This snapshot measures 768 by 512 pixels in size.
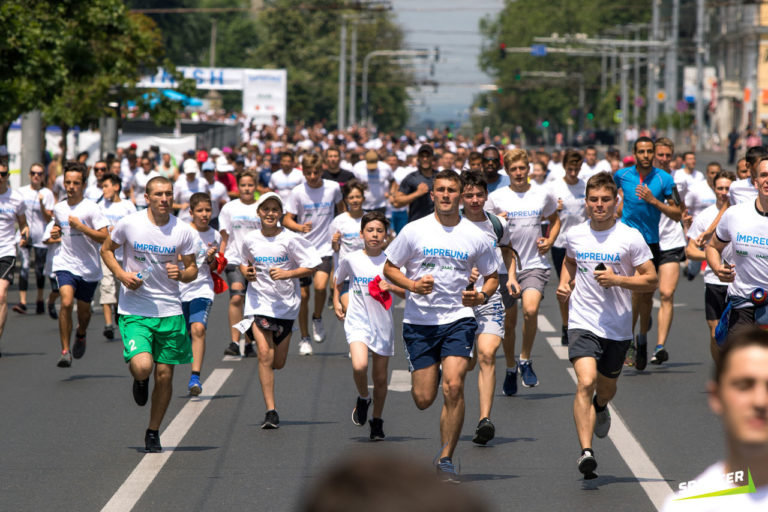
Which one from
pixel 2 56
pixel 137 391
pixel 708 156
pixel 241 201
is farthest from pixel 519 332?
pixel 708 156

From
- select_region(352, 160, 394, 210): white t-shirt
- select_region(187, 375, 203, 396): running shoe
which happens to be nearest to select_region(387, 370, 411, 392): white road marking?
select_region(187, 375, 203, 396): running shoe

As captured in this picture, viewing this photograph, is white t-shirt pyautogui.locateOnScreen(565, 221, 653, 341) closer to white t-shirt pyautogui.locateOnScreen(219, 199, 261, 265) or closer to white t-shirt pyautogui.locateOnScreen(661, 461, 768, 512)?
white t-shirt pyautogui.locateOnScreen(661, 461, 768, 512)

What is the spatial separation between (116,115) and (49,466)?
24656 mm

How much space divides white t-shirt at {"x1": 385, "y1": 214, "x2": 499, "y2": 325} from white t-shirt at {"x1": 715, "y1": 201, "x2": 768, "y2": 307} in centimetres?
180

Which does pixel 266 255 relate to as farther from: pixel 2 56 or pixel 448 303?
pixel 2 56

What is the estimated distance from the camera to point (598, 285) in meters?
8.15

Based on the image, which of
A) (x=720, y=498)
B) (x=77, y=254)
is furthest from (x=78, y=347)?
(x=720, y=498)

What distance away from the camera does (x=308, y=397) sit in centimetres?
1094

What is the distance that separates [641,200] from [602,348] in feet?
13.8

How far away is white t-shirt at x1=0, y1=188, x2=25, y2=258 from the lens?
13383 millimetres

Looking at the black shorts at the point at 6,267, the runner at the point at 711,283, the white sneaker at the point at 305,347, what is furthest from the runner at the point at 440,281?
the black shorts at the point at 6,267

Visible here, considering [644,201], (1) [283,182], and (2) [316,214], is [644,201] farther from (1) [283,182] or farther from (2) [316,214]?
(1) [283,182]

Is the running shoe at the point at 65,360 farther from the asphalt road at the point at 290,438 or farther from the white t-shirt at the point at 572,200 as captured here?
the white t-shirt at the point at 572,200

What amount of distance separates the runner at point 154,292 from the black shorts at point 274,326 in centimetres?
95
